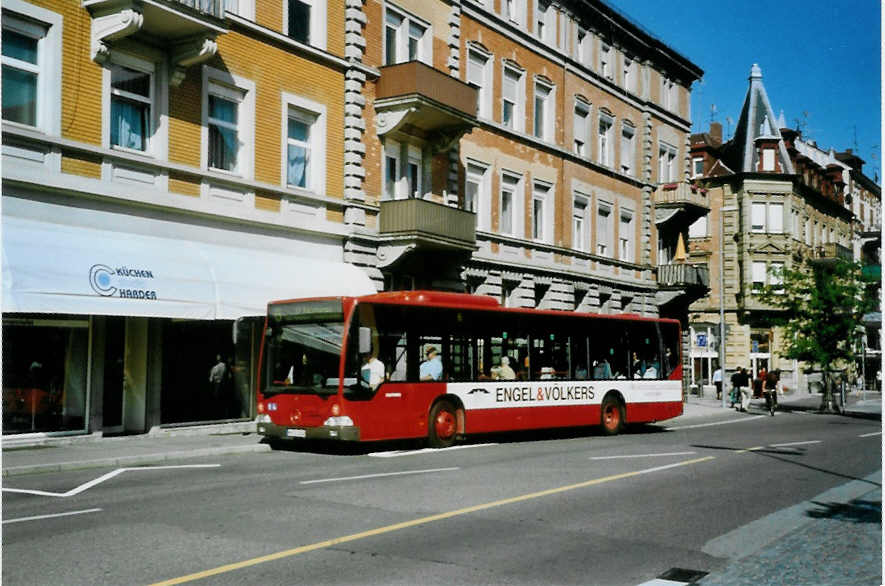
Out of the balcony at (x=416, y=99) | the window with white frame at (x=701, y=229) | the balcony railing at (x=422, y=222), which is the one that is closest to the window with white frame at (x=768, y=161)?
the window with white frame at (x=701, y=229)

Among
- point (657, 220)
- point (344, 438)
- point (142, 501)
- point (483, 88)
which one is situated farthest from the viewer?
point (657, 220)

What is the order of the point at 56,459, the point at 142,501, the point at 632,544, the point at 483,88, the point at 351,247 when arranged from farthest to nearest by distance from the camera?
the point at 483,88, the point at 351,247, the point at 56,459, the point at 142,501, the point at 632,544

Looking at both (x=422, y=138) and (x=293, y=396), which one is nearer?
(x=293, y=396)

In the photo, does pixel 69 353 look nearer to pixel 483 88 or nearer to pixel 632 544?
pixel 632 544

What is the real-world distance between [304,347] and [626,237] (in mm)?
25767

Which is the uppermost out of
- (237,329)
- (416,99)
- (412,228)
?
(416,99)

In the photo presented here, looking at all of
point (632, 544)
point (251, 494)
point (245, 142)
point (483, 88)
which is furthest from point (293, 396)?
point (483, 88)

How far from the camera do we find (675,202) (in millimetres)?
41875

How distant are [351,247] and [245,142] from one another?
4.11 m

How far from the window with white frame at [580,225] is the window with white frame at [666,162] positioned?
812 cm

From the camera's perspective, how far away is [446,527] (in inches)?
356

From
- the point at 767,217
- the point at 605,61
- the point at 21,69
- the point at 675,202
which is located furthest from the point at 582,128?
the point at 767,217

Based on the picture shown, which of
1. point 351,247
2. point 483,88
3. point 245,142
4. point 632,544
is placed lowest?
point 632,544

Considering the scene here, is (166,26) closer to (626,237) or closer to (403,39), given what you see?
(403,39)
